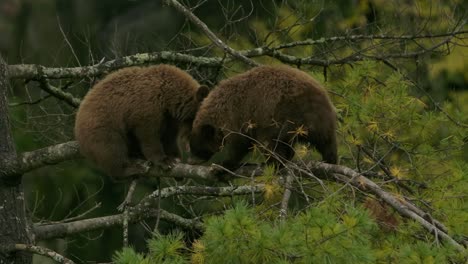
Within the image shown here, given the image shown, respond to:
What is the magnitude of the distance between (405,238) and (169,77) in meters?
2.71

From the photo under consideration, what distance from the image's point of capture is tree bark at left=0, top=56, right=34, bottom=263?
246 inches

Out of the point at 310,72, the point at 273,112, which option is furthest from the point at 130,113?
the point at 310,72

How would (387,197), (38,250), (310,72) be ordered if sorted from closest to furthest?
1. (387,197)
2. (38,250)
3. (310,72)

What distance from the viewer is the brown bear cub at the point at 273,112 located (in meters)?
5.77

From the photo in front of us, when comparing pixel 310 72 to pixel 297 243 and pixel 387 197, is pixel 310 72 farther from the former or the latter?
pixel 297 243

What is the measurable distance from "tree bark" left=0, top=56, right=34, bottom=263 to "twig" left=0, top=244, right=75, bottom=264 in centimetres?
5

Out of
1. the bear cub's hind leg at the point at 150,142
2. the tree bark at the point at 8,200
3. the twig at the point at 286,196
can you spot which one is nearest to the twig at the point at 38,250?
the tree bark at the point at 8,200

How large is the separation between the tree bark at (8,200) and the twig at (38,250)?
0.17ft

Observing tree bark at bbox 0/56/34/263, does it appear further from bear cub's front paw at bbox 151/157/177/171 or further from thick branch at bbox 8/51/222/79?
bear cub's front paw at bbox 151/157/177/171

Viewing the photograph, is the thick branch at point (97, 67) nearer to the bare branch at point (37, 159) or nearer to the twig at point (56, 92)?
the twig at point (56, 92)

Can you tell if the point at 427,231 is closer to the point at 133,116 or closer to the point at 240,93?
the point at 240,93

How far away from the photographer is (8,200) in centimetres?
633

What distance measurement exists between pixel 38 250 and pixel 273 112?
5.91 ft

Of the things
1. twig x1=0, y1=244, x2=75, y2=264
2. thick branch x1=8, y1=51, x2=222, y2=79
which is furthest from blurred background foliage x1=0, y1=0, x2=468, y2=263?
twig x1=0, y1=244, x2=75, y2=264
